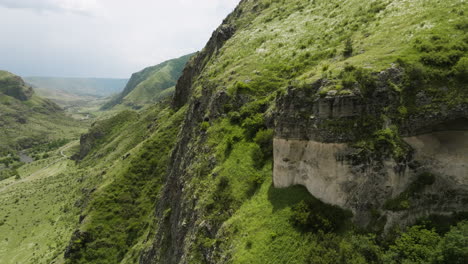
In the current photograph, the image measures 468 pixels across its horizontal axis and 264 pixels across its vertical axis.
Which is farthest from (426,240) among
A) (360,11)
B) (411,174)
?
(360,11)

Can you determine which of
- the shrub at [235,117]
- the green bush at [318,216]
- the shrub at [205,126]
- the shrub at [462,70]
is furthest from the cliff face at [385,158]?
the shrub at [205,126]

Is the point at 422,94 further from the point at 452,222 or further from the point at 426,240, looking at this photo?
the point at 426,240

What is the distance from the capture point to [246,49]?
7406 cm

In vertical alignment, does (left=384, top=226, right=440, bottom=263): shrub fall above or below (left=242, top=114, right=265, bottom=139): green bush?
below

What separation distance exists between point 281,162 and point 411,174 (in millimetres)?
13413

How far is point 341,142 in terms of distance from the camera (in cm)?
A: 2711

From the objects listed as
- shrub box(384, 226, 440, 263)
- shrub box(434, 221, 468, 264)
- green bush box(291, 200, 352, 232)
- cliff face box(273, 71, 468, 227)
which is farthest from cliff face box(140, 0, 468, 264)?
shrub box(434, 221, 468, 264)

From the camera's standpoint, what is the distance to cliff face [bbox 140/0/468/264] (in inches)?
989

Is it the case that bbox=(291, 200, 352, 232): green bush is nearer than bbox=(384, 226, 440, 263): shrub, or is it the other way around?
bbox=(384, 226, 440, 263): shrub

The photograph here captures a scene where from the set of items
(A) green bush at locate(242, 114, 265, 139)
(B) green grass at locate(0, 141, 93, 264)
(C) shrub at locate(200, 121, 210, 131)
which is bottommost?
(B) green grass at locate(0, 141, 93, 264)

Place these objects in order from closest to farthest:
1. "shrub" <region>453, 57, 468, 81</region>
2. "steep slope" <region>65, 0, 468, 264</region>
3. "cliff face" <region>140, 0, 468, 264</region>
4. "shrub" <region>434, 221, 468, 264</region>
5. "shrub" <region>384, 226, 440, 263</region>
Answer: "shrub" <region>434, 221, 468, 264</region>
"shrub" <region>384, 226, 440, 263</region>
"steep slope" <region>65, 0, 468, 264</region>
"cliff face" <region>140, 0, 468, 264</region>
"shrub" <region>453, 57, 468, 81</region>

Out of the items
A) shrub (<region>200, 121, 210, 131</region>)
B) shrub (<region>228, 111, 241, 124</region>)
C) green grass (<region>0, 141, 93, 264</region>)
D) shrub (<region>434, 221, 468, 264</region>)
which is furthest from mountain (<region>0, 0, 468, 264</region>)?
green grass (<region>0, 141, 93, 264</region>)

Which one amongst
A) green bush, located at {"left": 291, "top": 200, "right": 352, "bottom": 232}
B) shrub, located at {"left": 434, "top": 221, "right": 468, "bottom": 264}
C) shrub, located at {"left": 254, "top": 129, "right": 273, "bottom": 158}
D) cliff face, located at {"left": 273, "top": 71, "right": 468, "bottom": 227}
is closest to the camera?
shrub, located at {"left": 434, "top": 221, "right": 468, "bottom": 264}

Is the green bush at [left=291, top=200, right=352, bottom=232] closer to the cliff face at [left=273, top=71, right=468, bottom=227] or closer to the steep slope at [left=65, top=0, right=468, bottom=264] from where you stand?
the steep slope at [left=65, top=0, right=468, bottom=264]
